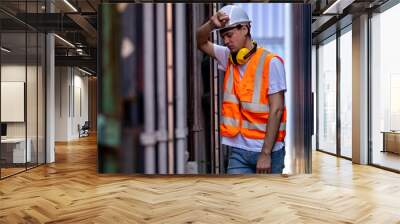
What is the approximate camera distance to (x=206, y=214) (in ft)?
13.7

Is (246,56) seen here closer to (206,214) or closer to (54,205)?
(206,214)

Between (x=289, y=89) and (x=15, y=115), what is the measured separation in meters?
4.93

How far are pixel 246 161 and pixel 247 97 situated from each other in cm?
105

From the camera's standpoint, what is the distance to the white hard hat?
6.30 m

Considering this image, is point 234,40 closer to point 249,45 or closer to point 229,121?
point 249,45

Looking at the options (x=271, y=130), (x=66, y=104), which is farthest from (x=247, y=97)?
(x=66, y=104)

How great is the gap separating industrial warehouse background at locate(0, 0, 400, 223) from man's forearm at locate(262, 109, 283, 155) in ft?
0.84

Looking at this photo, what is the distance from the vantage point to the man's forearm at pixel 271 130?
20.1 ft

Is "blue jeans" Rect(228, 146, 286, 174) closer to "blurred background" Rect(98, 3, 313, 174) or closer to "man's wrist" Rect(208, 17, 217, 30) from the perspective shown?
"blurred background" Rect(98, 3, 313, 174)

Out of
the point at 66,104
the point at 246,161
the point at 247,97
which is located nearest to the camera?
the point at 247,97

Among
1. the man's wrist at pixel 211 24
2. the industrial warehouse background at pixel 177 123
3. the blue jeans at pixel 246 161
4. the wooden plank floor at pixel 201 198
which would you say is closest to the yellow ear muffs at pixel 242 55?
the industrial warehouse background at pixel 177 123

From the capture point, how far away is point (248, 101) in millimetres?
6047

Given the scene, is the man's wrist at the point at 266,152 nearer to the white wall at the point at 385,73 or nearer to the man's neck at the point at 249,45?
the man's neck at the point at 249,45

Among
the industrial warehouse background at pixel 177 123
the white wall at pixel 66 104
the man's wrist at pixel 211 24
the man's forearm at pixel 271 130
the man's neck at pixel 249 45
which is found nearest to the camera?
the industrial warehouse background at pixel 177 123
